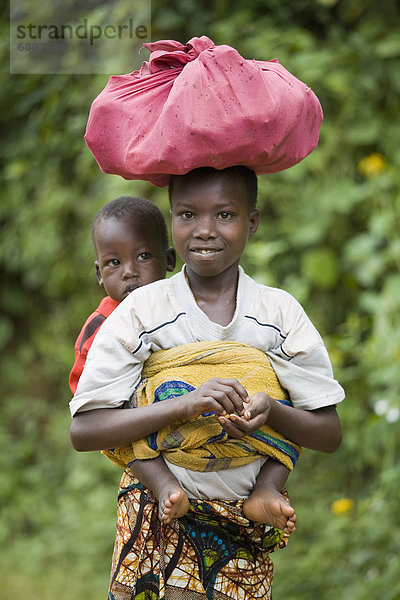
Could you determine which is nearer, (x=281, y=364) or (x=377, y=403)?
(x=281, y=364)

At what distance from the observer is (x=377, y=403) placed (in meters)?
3.71

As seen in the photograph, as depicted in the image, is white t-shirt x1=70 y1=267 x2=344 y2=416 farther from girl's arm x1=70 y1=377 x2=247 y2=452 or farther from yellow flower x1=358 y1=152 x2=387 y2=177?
yellow flower x1=358 y1=152 x2=387 y2=177

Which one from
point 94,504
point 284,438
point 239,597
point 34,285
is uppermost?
point 34,285

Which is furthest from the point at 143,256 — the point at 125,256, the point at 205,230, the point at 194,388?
the point at 194,388

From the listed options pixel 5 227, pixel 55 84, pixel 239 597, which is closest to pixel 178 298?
pixel 239 597

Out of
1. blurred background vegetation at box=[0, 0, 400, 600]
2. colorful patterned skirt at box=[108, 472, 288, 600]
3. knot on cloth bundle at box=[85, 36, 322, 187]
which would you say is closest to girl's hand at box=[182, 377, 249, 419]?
colorful patterned skirt at box=[108, 472, 288, 600]

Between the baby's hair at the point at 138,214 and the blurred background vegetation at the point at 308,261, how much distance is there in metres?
1.65

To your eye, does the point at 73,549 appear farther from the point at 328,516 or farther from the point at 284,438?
the point at 284,438

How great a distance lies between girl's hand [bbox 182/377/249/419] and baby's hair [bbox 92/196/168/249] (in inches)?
24.9

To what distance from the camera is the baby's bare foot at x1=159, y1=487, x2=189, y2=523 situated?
183cm

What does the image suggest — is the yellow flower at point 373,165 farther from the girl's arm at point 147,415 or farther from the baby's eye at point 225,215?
the girl's arm at point 147,415

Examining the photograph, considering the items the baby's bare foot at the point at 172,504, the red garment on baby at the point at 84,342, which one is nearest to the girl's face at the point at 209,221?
the red garment on baby at the point at 84,342

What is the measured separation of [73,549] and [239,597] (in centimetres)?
305

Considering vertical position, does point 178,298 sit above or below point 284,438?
above
